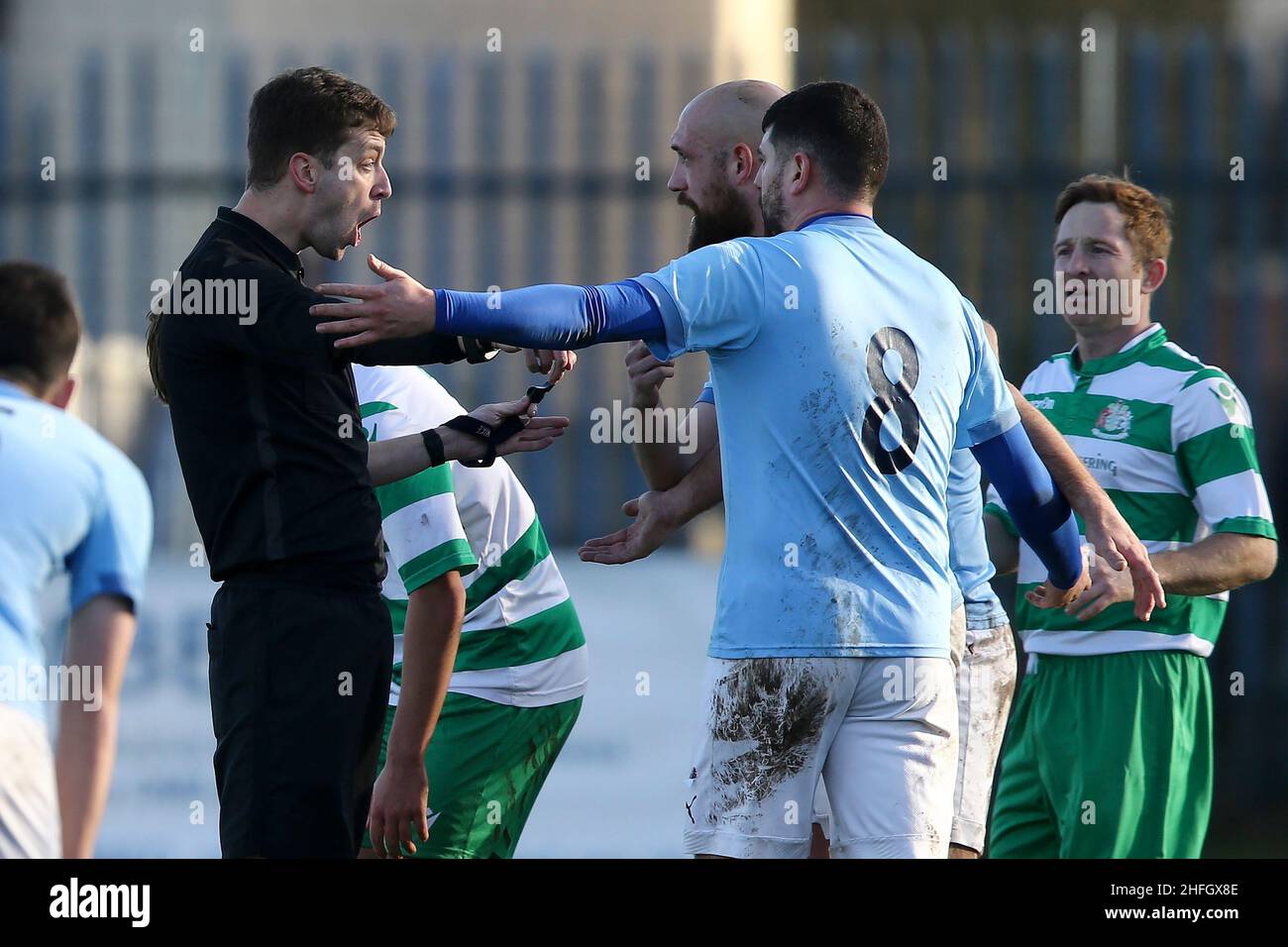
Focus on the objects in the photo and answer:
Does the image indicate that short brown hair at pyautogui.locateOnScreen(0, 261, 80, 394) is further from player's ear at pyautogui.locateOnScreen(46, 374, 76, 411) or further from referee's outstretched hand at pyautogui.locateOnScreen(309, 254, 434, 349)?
referee's outstretched hand at pyautogui.locateOnScreen(309, 254, 434, 349)

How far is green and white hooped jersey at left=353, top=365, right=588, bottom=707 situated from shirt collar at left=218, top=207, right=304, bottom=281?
81 centimetres

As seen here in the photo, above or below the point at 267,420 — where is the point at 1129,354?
above

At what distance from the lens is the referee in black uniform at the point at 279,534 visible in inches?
126

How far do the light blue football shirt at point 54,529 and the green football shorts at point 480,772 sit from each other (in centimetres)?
147

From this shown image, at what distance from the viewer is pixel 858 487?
3.20 meters

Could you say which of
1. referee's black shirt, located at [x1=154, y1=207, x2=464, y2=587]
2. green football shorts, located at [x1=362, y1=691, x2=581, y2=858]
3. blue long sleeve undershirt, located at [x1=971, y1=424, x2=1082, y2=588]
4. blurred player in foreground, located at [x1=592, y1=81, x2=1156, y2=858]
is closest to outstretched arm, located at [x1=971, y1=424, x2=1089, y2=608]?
blue long sleeve undershirt, located at [x1=971, y1=424, x2=1082, y2=588]

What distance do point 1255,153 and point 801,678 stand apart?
5841 mm

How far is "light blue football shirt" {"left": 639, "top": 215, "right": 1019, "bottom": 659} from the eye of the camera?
3.16m

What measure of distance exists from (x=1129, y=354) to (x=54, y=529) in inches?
114

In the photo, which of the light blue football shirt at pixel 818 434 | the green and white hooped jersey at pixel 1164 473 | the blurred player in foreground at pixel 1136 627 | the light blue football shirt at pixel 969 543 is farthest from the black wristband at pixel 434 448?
the green and white hooped jersey at pixel 1164 473

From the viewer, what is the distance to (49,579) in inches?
111

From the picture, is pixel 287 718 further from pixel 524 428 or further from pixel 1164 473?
pixel 1164 473

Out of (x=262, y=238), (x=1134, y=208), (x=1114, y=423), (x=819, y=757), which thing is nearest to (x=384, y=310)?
(x=262, y=238)

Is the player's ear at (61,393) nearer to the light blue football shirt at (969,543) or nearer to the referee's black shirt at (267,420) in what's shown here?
the referee's black shirt at (267,420)
